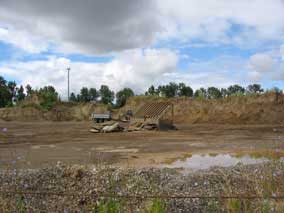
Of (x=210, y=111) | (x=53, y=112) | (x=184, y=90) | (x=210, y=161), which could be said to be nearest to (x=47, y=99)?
(x=53, y=112)

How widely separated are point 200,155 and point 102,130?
16.7 meters

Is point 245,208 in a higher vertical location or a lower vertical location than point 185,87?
lower

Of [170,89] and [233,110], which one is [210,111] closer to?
[233,110]

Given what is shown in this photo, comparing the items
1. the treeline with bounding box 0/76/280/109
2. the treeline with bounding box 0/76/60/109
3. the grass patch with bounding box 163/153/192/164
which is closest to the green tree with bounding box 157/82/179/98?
the treeline with bounding box 0/76/280/109

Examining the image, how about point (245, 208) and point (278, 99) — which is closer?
point (245, 208)

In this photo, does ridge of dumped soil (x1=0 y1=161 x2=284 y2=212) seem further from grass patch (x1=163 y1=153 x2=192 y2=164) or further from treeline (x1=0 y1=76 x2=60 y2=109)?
treeline (x1=0 y1=76 x2=60 y2=109)

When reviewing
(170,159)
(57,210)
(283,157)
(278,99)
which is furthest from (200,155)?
(278,99)

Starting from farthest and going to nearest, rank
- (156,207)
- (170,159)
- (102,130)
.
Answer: (102,130)
(170,159)
(156,207)

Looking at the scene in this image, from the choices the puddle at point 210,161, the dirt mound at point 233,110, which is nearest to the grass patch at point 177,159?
the puddle at point 210,161

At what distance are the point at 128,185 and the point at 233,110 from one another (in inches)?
1557

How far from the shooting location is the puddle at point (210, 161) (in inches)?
508

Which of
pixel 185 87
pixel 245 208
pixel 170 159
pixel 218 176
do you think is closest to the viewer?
pixel 245 208

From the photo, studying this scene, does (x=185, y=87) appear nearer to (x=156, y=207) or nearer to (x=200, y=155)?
(x=200, y=155)

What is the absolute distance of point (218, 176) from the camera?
9.44 meters
